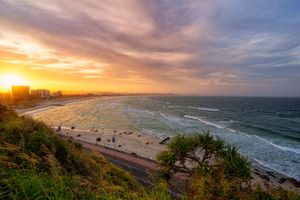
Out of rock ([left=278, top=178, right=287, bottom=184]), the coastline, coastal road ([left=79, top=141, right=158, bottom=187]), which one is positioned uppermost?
coastal road ([left=79, top=141, right=158, bottom=187])

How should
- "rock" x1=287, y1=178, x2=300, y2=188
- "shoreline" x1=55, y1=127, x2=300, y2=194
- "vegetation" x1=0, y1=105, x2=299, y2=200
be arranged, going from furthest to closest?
1. "shoreline" x1=55, y1=127, x2=300, y2=194
2. "rock" x1=287, y1=178, x2=300, y2=188
3. "vegetation" x1=0, y1=105, x2=299, y2=200

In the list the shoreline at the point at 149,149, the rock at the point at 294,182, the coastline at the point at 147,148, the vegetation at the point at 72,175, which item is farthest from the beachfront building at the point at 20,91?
the rock at the point at 294,182

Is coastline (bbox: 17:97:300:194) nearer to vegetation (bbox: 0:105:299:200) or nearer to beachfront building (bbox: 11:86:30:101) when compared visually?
vegetation (bbox: 0:105:299:200)

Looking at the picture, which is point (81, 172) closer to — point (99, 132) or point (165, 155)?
point (165, 155)

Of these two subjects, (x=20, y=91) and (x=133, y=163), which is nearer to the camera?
(x=133, y=163)

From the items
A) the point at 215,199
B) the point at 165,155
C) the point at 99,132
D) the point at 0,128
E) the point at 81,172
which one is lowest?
the point at 99,132

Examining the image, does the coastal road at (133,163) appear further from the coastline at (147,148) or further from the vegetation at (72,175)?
the vegetation at (72,175)

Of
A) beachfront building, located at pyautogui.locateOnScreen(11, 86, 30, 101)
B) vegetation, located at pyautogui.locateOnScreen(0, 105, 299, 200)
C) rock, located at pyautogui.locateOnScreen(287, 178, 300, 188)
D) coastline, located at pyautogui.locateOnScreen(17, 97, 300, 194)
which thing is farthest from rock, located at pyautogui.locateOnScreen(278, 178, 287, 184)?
beachfront building, located at pyautogui.locateOnScreen(11, 86, 30, 101)

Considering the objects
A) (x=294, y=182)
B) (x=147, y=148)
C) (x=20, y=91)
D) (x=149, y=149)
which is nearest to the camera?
(x=294, y=182)

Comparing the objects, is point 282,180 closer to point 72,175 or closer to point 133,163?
point 133,163

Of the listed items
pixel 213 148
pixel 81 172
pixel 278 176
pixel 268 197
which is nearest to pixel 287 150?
pixel 278 176

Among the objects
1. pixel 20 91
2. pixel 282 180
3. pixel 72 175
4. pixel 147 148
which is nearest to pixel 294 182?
pixel 282 180
